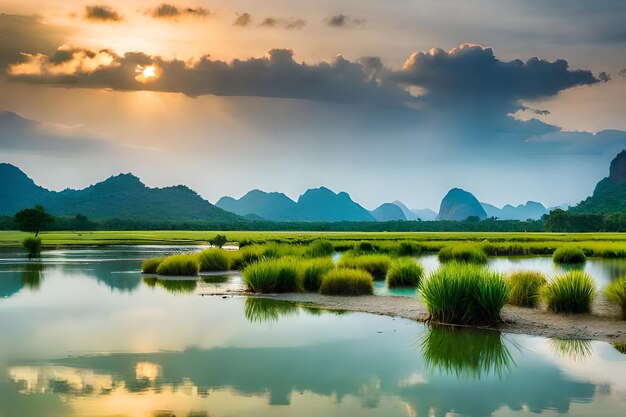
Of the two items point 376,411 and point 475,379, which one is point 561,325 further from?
point 376,411

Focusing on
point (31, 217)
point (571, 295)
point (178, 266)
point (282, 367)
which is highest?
point (31, 217)

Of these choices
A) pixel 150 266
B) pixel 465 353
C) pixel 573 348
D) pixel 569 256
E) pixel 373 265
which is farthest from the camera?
pixel 569 256

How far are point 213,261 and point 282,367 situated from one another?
21750 millimetres

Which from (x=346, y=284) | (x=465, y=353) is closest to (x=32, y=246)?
(x=346, y=284)

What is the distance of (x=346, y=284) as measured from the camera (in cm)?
2145

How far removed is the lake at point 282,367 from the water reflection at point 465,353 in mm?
33

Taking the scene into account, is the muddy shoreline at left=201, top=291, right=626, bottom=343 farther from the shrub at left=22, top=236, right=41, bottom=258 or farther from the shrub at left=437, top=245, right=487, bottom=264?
the shrub at left=22, top=236, right=41, bottom=258

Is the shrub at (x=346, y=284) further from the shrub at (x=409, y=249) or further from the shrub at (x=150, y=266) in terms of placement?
the shrub at (x=409, y=249)

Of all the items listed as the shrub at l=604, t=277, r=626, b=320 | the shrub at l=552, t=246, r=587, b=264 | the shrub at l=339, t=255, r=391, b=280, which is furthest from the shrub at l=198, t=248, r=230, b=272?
the shrub at l=552, t=246, r=587, b=264

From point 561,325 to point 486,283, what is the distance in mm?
2016

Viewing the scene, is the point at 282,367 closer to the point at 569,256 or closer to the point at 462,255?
the point at 462,255

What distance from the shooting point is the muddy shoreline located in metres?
14.0

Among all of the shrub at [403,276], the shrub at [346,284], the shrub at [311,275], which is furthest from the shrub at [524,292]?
the shrub at [311,275]

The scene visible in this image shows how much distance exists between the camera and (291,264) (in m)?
23.2
